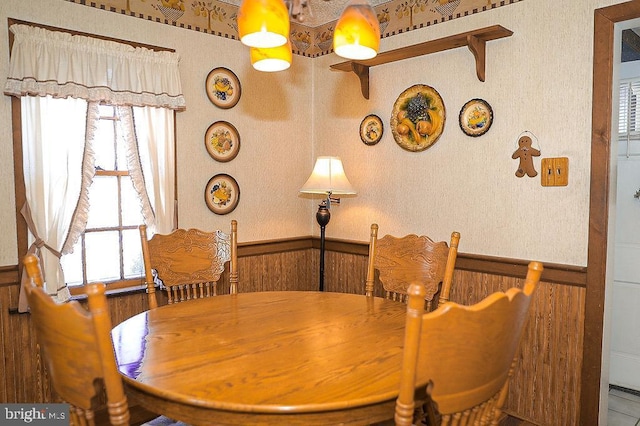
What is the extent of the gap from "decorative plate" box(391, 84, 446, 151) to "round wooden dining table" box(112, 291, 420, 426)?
1.38 metres

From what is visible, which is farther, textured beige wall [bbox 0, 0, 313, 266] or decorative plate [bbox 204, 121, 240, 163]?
decorative plate [bbox 204, 121, 240, 163]

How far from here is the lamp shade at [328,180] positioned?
315 cm

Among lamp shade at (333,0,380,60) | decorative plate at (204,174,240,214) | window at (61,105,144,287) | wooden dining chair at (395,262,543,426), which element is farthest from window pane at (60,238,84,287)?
wooden dining chair at (395,262,543,426)

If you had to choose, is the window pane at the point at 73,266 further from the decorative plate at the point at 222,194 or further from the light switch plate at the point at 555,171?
the light switch plate at the point at 555,171

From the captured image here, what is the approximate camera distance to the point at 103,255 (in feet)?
9.48

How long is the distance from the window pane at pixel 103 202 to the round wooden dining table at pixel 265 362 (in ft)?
3.48

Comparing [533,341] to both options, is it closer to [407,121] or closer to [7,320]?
[407,121]

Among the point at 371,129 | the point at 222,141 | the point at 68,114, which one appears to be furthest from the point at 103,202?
the point at 371,129

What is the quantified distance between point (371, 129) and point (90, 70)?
1853mm

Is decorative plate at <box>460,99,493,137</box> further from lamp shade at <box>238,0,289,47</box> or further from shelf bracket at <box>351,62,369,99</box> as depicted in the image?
lamp shade at <box>238,0,289,47</box>

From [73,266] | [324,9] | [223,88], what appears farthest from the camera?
[324,9]

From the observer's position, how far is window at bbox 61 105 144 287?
111 inches

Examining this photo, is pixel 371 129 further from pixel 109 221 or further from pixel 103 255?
pixel 103 255

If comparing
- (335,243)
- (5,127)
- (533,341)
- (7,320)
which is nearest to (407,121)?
(335,243)
